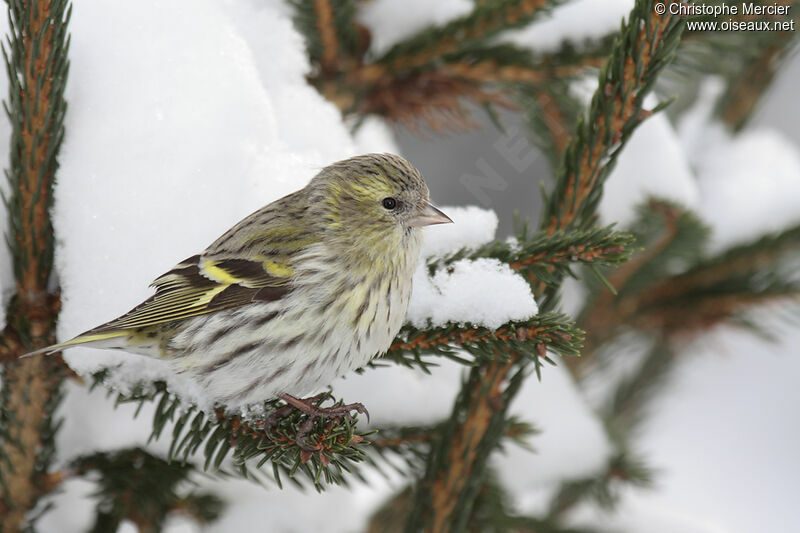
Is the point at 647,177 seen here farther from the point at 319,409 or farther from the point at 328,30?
the point at 319,409

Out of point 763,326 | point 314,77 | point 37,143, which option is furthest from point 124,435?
point 763,326

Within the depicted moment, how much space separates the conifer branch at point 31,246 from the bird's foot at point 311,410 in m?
0.38

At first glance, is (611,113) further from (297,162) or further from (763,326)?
(763,326)

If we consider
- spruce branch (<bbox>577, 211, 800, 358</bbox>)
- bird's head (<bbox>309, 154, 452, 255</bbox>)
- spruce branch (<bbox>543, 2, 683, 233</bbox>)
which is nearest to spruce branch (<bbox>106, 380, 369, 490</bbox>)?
bird's head (<bbox>309, 154, 452, 255</bbox>)

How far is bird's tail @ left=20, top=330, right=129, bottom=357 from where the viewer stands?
3.51ft

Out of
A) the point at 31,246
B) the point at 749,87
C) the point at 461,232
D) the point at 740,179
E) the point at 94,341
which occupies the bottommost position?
the point at 94,341

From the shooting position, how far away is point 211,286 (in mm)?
1260

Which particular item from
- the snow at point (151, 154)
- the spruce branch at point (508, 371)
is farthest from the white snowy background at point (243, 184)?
the spruce branch at point (508, 371)

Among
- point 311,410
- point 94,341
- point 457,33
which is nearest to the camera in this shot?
point 94,341

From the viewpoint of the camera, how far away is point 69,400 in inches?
54.2

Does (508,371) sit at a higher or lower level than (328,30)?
lower

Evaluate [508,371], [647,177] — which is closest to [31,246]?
[508,371]

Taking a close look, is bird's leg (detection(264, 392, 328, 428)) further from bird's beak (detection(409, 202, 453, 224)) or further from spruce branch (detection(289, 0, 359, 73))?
spruce branch (detection(289, 0, 359, 73))

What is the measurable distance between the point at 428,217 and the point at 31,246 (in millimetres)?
647
